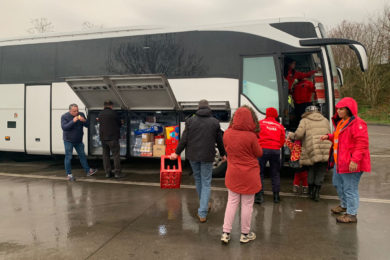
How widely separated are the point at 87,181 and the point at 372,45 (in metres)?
→ 34.5

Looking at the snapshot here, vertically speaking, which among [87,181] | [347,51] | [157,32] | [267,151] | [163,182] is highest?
[347,51]

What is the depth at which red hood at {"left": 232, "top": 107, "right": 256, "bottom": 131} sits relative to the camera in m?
3.76

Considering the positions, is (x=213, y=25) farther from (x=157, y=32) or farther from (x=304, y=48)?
(x=304, y=48)

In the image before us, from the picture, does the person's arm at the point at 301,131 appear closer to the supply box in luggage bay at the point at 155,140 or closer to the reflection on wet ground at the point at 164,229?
the reflection on wet ground at the point at 164,229

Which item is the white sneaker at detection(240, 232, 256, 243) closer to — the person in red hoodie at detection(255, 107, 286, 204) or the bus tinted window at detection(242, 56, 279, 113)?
the person in red hoodie at detection(255, 107, 286, 204)

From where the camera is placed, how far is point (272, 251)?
3.66m

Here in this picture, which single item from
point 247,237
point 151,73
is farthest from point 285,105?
point 247,237

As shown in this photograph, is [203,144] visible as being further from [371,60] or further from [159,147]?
[371,60]

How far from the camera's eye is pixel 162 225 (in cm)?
450

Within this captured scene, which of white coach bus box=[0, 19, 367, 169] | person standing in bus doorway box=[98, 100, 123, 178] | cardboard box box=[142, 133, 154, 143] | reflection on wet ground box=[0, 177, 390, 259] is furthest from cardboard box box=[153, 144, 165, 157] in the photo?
reflection on wet ground box=[0, 177, 390, 259]

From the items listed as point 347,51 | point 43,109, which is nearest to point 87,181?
point 43,109

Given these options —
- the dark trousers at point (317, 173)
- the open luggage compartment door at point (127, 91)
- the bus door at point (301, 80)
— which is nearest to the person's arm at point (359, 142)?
the dark trousers at point (317, 173)

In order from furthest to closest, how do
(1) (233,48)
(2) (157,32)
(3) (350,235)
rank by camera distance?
(2) (157,32) → (1) (233,48) → (3) (350,235)

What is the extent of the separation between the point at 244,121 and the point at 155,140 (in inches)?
172
